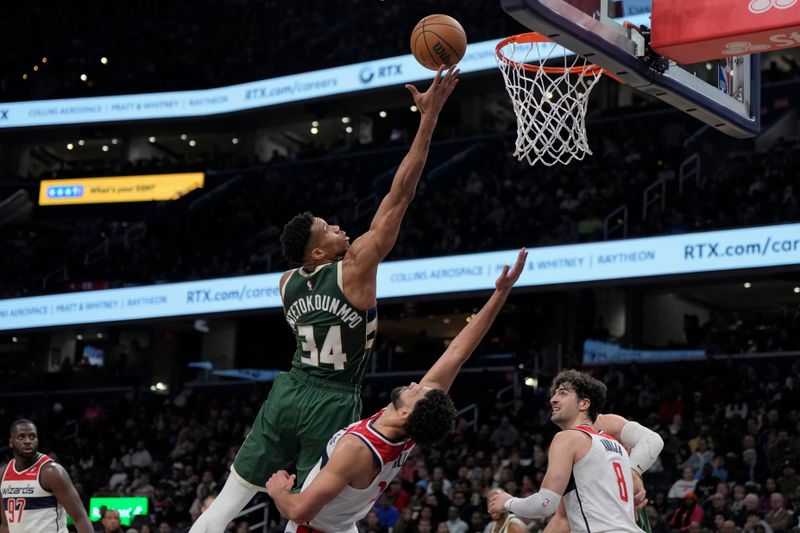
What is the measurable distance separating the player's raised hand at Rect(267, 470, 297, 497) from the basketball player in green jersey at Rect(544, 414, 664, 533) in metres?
1.64

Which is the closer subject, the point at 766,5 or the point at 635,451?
the point at 635,451

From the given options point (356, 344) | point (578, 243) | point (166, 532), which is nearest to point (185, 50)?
point (578, 243)

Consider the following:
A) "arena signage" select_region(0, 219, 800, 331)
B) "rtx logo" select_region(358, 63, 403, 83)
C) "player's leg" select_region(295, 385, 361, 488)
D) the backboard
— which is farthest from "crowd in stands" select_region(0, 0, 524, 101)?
"player's leg" select_region(295, 385, 361, 488)

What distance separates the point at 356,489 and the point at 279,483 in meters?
0.33

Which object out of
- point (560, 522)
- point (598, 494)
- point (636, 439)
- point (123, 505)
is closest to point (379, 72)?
point (123, 505)

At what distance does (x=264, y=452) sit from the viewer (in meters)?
4.95

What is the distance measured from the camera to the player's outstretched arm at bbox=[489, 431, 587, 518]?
5.07 meters

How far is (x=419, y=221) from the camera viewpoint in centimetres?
2266

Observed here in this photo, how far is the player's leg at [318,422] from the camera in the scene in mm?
4898

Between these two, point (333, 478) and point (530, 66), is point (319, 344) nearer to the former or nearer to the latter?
point (333, 478)

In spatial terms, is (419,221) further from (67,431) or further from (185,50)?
(185,50)

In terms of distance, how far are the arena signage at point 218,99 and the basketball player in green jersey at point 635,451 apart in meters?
18.5

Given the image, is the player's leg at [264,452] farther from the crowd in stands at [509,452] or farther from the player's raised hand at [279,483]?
the crowd in stands at [509,452]

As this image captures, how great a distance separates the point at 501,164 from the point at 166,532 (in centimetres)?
1246
